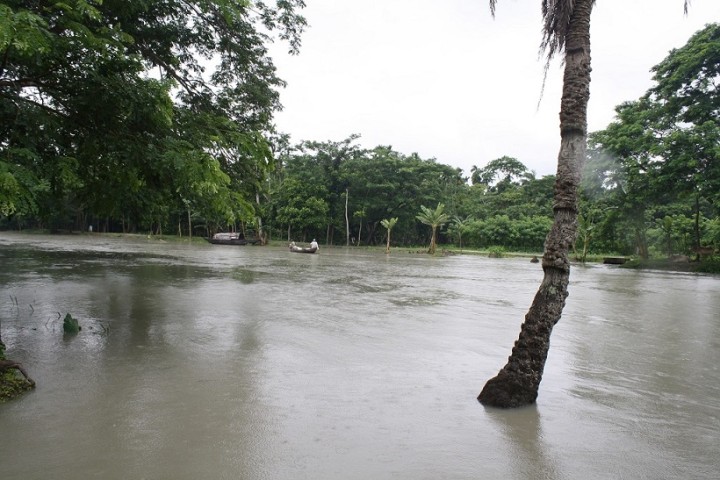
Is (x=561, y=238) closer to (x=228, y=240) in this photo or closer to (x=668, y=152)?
(x=668, y=152)

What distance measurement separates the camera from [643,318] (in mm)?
10062

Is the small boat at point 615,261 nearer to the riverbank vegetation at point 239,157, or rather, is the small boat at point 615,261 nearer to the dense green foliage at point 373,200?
the riverbank vegetation at point 239,157

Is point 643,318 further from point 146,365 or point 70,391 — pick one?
point 70,391

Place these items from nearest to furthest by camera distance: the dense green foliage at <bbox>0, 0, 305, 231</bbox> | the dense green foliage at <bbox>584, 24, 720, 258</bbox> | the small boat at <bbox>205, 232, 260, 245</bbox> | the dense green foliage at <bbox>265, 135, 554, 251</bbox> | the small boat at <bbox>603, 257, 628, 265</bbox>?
the dense green foliage at <bbox>0, 0, 305, 231</bbox>
the dense green foliage at <bbox>584, 24, 720, 258</bbox>
the small boat at <bbox>603, 257, 628, 265</bbox>
the small boat at <bbox>205, 232, 260, 245</bbox>
the dense green foliage at <bbox>265, 135, 554, 251</bbox>

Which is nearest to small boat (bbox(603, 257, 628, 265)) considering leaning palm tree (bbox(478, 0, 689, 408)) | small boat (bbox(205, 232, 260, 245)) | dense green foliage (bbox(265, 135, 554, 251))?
dense green foliage (bbox(265, 135, 554, 251))

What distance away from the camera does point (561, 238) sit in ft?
14.4

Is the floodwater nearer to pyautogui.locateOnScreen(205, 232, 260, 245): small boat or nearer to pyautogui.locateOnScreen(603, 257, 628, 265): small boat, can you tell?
pyautogui.locateOnScreen(603, 257, 628, 265): small boat

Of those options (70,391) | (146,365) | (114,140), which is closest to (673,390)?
(146,365)

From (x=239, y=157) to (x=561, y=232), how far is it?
5.82 meters

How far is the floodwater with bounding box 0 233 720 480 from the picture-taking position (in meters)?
3.35

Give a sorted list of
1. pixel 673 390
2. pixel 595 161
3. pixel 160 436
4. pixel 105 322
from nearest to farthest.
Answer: pixel 160 436 < pixel 673 390 < pixel 105 322 < pixel 595 161

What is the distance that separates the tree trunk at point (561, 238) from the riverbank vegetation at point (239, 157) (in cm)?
338

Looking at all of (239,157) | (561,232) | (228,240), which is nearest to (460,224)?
(228,240)

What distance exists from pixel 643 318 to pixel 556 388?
6198 millimetres
